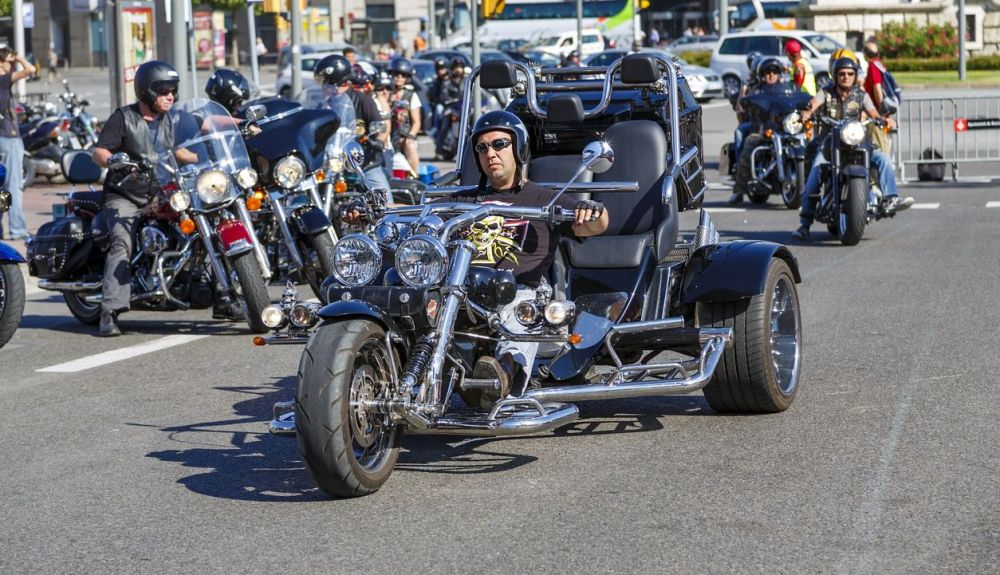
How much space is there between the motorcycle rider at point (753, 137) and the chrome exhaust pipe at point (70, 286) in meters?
8.92

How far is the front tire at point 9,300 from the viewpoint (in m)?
10.2

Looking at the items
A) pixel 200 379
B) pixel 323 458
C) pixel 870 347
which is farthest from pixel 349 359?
pixel 870 347

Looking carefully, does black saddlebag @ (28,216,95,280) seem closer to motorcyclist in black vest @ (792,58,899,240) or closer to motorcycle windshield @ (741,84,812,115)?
motorcyclist in black vest @ (792,58,899,240)

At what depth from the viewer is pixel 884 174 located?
1473 cm

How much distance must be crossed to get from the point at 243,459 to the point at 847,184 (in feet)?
28.4

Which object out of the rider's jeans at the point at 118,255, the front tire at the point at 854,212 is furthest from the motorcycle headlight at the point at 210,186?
the front tire at the point at 854,212

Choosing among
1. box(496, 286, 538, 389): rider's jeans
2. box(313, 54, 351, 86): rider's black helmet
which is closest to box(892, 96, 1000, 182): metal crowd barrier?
box(313, 54, 351, 86): rider's black helmet

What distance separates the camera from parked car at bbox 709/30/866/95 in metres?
40.1

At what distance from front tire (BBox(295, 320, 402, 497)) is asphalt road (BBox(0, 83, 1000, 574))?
0.14 meters

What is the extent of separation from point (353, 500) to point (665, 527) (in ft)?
3.97

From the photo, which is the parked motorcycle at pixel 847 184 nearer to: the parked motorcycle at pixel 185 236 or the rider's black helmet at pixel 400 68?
the parked motorcycle at pixel 185 236

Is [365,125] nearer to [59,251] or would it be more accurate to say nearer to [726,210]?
[59,251]

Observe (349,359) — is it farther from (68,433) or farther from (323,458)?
(68,433)

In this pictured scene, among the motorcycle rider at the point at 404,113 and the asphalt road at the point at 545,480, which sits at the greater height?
the motorcycle rider at the point at 404,113
